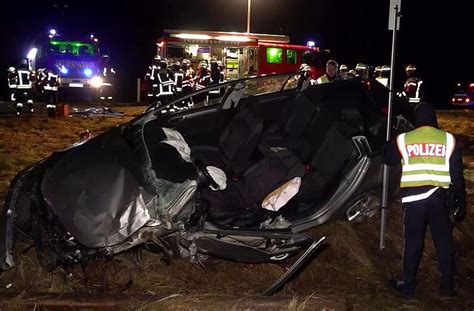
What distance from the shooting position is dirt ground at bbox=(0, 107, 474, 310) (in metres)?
3.83

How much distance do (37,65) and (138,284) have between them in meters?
16.9

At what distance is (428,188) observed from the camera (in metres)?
4.32

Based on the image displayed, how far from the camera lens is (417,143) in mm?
4332

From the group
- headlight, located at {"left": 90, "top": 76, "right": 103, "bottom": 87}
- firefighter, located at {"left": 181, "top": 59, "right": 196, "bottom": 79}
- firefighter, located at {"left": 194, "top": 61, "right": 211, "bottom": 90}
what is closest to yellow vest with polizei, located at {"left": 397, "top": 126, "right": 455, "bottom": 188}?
firefighter, located at {"left": 194, "top": 61, "right": 211, "bottom": 90}

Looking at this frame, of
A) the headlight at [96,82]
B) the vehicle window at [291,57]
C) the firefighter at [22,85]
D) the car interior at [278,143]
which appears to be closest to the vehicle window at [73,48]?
the headlight at [96,82]

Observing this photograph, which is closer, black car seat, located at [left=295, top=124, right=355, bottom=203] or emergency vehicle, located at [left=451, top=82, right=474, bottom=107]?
black car seat, located at [left=295, top=124, right=355, bottom=203]

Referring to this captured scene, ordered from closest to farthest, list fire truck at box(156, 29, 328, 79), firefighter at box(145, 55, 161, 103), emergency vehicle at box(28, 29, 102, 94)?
firefighter at box(145, 55, 161, 103) < emergency vehicle at box(28, 29, 102, 94) < fire truck at box(156, 29, 328, 79)

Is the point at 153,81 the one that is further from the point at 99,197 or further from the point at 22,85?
the point at 99,197

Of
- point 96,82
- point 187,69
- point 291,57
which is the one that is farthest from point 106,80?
point 291,57

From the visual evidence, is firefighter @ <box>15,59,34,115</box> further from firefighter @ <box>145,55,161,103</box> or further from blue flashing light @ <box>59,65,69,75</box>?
blue flashing light @ <box>59,65,69,75</box>

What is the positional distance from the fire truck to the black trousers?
17328 mm

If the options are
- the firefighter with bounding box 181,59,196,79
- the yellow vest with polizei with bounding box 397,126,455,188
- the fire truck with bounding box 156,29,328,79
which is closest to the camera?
the yellow vest with polizei with bounding box 397,126,455,188

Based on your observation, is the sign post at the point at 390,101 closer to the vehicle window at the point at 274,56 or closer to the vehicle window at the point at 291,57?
the vehicle window at the point at 274,56

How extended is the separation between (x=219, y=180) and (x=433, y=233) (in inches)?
66.8
